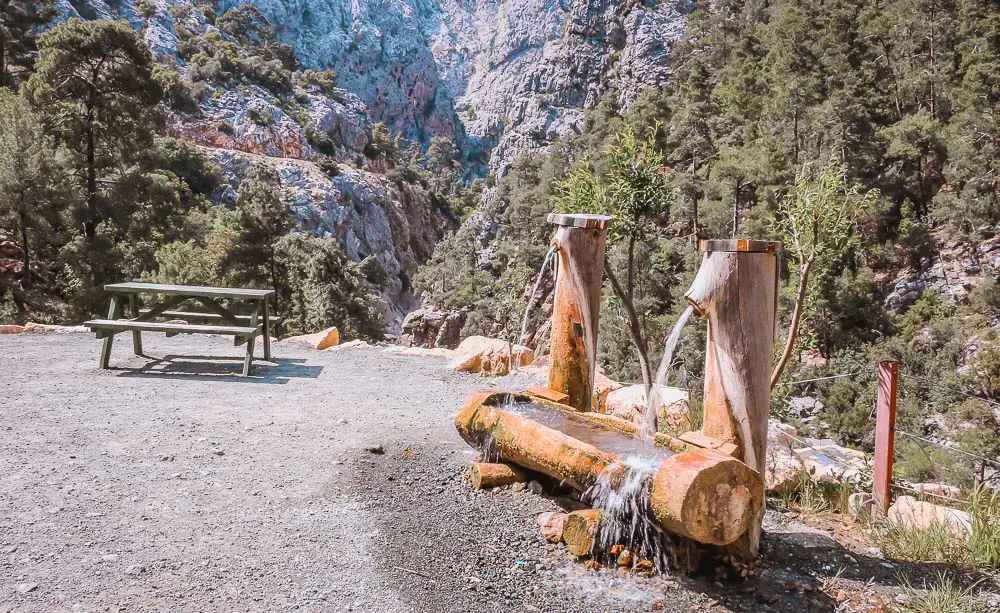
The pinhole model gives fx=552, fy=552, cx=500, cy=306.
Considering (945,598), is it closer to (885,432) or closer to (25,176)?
(885,432)

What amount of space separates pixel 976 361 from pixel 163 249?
26456mm

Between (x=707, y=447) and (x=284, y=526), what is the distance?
7.49 feet

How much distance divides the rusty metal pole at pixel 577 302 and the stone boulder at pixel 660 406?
55 cm

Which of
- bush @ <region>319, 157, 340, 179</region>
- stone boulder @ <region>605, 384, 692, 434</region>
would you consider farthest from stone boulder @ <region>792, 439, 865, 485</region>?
bush @ <region>319, 157, 340, 179</region>

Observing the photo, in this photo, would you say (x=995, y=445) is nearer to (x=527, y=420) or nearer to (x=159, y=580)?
(x=527, y=420)

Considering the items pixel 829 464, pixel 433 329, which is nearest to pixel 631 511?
pixel 829 464

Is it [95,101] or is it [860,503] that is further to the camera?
[95,101]

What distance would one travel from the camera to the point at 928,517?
10.4ft

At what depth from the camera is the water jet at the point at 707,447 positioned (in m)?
2.41

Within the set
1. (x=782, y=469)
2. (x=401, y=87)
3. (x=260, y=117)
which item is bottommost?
(x=782, y=469)

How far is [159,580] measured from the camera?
2434 mm

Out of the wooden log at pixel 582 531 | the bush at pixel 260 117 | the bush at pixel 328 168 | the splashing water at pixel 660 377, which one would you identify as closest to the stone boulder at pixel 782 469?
the splashing water at pixel 660 377

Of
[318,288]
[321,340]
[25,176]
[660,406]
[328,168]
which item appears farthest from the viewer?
[328,168]

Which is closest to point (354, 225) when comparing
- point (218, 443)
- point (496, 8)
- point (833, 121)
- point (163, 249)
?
point (163, 249)
